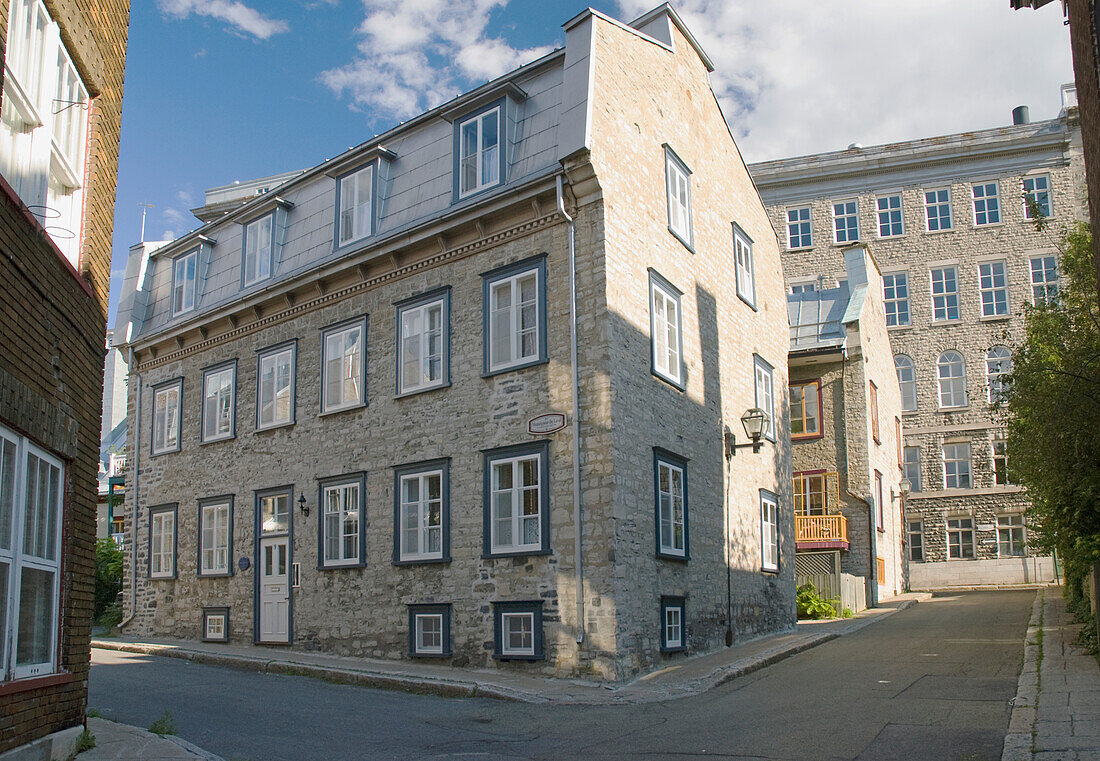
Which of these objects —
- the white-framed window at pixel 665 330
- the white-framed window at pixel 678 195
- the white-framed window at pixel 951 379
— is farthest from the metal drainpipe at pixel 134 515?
the white-framed window at pixel 951 379

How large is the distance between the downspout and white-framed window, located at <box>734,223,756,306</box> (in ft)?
21.6

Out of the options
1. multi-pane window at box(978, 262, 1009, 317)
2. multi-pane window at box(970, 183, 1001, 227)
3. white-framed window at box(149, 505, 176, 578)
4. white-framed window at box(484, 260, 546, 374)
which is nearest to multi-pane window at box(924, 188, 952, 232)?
multi-pane window at box(970, 183, 1001, 227)

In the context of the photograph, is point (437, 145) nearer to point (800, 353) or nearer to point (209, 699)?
point (209, 699)

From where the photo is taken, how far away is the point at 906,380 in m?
41.5

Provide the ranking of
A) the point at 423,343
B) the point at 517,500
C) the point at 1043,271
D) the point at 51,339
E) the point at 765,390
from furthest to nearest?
the point at 1043,271
the point at 765,390
the point at 423,343
the point at 517,500
the point at 51,339

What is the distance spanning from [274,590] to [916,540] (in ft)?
94.4

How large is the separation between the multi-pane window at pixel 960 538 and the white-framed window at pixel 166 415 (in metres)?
29.9

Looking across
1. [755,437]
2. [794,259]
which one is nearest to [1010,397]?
[755,437]

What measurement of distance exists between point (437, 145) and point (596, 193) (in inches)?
170

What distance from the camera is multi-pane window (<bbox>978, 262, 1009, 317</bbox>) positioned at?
41.1 metres

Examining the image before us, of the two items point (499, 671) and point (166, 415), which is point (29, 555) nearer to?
point (499, 671)

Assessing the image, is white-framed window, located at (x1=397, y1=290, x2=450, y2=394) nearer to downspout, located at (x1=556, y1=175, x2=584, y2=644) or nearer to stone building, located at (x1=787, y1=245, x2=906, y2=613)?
downspout, located at (x1=556, y1=175, x2=584, y2=644)

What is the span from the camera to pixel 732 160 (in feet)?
72.0

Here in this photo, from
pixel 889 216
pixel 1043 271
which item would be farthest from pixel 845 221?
pixel 1043 271
